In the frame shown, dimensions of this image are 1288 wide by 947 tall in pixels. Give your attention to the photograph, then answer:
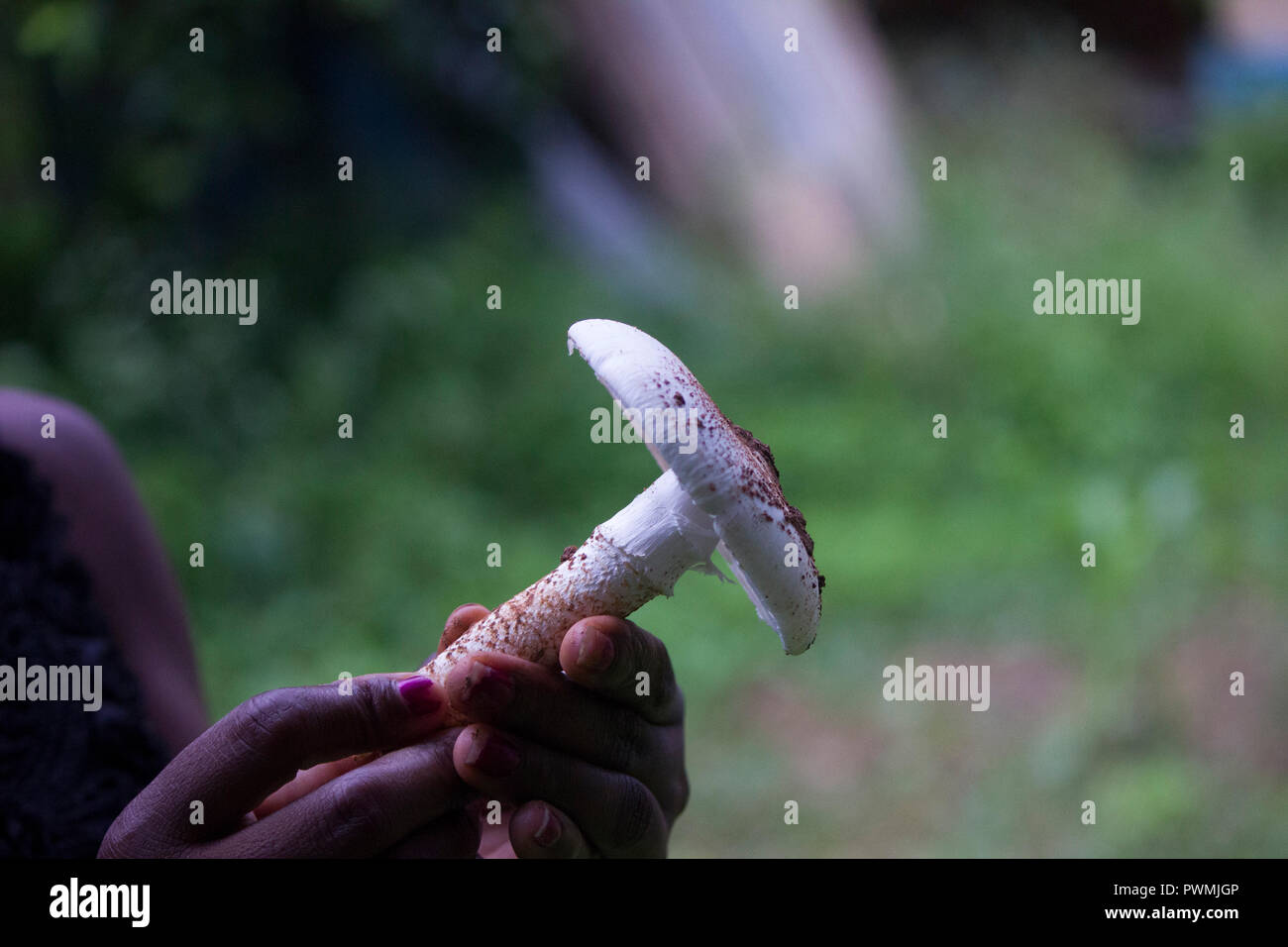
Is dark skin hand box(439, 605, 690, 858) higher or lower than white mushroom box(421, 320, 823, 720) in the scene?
lower

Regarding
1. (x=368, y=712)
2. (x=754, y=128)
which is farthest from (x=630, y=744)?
(x=754, y=128)

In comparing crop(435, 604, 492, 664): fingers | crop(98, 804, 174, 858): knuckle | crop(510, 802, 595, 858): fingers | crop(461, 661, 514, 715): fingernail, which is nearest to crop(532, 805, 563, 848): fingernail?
crop(510, 802, 595, 858): fingers

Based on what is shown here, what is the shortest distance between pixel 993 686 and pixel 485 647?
2.28 meters

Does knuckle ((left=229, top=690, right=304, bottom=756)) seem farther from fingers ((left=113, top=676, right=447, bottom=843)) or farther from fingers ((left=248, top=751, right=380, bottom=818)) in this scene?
fingers ((left=248, top=751, right=380, bottom=818))

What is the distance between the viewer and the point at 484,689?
1.03 meters

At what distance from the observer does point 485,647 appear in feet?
3.65

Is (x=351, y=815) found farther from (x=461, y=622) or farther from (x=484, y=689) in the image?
(x=461, y=622)

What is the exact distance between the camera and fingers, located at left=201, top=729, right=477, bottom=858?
96cm

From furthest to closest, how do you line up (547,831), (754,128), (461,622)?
(754,128)
(461,622)
(547,831)

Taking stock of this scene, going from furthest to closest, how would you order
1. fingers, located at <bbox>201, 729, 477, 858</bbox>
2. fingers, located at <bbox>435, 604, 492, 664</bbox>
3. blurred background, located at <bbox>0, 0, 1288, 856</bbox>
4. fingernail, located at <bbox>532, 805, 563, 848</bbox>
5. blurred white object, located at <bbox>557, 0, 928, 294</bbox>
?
blurred white object, located at <bbox>557, 0, 928, 294</bbox>, blurred background, located at <bbox>0, 0, 1288, 856</bbox>, fingers, located at <bbox>435, 604, 492, 664</bbox>, fingernail, located at <bbox>532, 805, 563, 848</bbox>, fingers, located at <bbox>201, 729, 477, 858</bbox>

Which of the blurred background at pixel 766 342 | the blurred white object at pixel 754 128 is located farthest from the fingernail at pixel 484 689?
the blurred white object at pixel 754 128

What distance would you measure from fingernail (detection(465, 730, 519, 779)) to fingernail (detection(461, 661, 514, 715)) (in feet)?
0.09

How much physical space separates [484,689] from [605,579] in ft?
0.57
